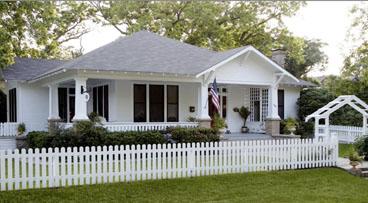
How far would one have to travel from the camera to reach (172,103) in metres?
19.5

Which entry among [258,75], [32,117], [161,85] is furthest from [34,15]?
[258,75]

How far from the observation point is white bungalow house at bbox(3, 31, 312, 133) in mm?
16844

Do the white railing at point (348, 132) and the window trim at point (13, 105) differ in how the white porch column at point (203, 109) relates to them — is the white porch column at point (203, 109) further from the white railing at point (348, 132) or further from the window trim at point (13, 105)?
the window trim at point (13, 105)

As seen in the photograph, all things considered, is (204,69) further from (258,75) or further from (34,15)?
(34,15)

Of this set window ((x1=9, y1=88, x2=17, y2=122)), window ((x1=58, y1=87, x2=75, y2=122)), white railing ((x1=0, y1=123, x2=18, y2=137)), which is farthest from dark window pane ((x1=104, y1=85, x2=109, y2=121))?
window ((x1=9, y1=88, x2=17, y2=122))

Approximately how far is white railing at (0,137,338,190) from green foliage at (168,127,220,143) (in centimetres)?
478

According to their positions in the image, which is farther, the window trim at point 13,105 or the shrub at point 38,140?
the window trim at point 13,105

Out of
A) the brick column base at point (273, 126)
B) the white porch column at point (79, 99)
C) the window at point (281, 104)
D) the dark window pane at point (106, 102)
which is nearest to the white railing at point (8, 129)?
the dark window pane at point (106, 102)

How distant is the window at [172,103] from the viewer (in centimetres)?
1936

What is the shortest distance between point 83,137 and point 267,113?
33.7 ft

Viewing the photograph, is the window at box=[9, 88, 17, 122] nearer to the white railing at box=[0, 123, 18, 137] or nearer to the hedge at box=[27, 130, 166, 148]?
the white railing at box=[0, 123, 18, 137]

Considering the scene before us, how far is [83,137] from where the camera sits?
15.1 metres

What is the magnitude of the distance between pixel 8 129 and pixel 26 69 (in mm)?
3792

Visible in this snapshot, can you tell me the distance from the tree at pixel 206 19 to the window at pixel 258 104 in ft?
30.3
